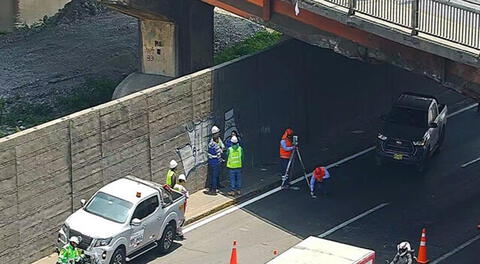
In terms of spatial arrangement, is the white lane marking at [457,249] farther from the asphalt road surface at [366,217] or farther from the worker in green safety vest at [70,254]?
the worker in green safety vest at [70,254]

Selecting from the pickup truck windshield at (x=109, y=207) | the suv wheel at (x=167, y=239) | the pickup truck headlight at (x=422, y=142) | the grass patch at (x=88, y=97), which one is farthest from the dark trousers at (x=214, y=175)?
the grass patch at (x=88, y=97)

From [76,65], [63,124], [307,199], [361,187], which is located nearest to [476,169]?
[361,187]

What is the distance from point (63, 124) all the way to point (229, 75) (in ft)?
22.8

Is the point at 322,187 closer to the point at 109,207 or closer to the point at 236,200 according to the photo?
the point at 236,200

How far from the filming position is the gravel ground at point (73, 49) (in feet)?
136

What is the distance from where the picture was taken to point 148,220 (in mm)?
26500

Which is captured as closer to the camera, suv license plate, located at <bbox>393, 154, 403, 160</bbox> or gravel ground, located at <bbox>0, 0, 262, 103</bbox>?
suv license plate, located at <bbox>393, 154, 403, 160</bbox>

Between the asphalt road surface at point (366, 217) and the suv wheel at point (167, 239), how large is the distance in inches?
8.2

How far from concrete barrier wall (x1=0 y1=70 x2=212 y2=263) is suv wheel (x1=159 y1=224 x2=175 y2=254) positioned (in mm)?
2419

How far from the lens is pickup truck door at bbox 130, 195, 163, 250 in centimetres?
2630

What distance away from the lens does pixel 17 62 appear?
44.6m

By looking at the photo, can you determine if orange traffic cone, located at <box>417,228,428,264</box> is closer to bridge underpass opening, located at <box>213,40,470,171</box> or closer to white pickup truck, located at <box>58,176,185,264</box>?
white pickup truck, located at <box>58,176,185,264</box>

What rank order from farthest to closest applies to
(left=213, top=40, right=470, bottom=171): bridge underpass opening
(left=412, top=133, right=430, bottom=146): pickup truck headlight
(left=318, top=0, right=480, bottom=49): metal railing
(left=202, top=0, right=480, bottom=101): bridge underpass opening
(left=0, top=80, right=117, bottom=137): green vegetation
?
(left=0, top=80, right=117, bottom=137): green vegetation → (left=412, top=133, right=430, bottom=146): pickup truck headlight → (left=213, top=40, right=470, bottom=171): bridge underpass opening → (left=202, top=0, right=480, bottom=101): bridge underpass opening → (left=318, top=0, right=480, bottom=49): metal railing

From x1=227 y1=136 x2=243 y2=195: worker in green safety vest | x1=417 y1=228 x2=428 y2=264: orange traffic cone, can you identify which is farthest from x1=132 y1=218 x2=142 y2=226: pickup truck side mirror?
x1=417 y1=228 x2=428 y2=264: orange traffic cone
